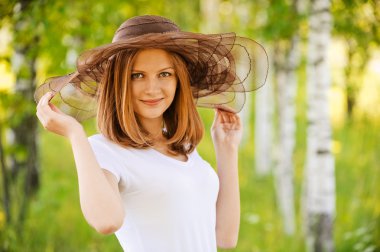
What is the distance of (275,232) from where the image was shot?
5949mm

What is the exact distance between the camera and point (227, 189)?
2.49 m

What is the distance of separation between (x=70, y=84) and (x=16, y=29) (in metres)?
2.55

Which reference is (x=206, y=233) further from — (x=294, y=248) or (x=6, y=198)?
(x=294, y=248)

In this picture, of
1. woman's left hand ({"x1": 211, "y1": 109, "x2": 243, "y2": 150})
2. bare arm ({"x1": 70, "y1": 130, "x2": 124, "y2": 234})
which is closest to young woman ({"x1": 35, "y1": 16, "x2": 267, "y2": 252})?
bare arm ({"x1": 70, "y1": 130, "x2": 124, "y2": 234})

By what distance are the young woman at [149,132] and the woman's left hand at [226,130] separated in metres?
0.12

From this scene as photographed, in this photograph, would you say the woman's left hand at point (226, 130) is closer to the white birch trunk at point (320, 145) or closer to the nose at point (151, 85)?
the nose at point (151, 85)

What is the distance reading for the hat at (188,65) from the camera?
2.15 meters

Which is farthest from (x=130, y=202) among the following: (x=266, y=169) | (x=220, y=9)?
(x=220, y=9)

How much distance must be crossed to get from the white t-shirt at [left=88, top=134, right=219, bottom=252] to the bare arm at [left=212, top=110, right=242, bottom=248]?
0.74 ft

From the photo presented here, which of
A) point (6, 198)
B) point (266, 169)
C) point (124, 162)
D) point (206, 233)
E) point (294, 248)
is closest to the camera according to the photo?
point (124, 162)

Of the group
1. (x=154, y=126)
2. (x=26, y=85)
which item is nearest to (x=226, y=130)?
(x=154, y=126)

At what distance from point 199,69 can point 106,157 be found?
60 cm

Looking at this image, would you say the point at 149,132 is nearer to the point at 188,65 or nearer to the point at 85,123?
A: the point at 188,65

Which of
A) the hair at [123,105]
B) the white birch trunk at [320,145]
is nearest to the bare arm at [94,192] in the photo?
the hair at [123,105]
